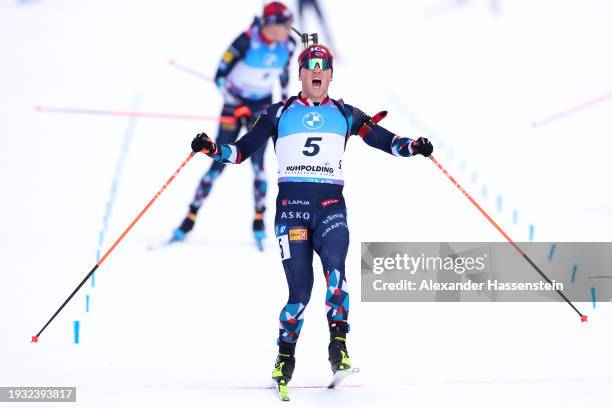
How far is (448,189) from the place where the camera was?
11.0m

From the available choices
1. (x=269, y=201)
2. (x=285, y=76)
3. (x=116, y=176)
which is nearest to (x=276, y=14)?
(x=285, y=76)

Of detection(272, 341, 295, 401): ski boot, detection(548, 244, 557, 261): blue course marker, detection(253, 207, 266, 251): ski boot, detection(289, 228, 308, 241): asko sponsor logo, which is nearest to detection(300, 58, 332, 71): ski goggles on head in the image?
detection(289, 228, 308, 241): asko sponsor logo

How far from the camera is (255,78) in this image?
8766 millimetres

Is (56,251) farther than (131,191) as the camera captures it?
No

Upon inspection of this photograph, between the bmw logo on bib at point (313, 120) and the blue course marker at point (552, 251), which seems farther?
the blue course marker at point (552, 251)

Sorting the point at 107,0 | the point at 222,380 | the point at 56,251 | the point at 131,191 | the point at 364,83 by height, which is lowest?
the point at 222,380

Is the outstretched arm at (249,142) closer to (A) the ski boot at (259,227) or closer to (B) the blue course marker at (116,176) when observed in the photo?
(B) the blue course marker at (116,176)

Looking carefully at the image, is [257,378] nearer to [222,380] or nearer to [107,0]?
[222,380]

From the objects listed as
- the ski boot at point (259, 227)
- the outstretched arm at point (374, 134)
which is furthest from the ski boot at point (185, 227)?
the outstretched arm at point (374, 134)

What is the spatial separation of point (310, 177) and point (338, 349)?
985 mm

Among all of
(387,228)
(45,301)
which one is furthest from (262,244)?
(45,301)

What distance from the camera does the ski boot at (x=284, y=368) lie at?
203 inches

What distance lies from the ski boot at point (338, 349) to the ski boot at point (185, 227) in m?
4.07

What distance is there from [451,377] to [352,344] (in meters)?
0.86
